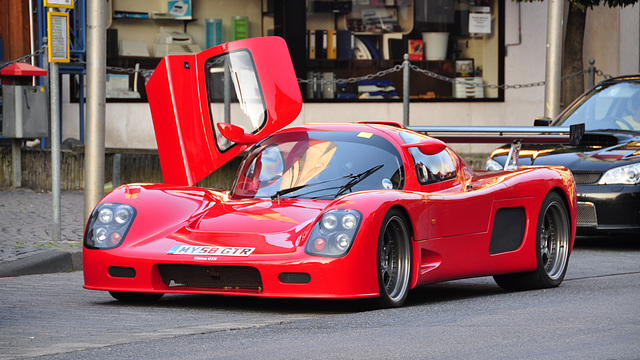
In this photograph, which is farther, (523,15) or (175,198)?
(523,15)

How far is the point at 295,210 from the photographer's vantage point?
6859mm

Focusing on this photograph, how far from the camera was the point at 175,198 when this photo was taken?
7.24 metres

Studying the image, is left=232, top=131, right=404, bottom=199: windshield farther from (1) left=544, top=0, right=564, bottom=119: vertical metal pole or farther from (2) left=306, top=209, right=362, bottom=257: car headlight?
(1) left=544, top=0, right=564, bottom=119: vertical metal pole

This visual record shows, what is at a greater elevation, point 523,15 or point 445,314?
point 523,15

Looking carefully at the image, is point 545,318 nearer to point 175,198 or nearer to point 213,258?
point 213,258

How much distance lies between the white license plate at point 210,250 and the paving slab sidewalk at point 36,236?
244cm

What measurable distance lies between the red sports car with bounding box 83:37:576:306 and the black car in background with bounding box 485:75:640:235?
8.03 ft

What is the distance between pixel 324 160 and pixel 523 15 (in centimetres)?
1444

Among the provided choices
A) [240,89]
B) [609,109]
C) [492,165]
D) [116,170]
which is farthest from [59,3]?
[116,170]

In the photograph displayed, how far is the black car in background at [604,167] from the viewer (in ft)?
35.6

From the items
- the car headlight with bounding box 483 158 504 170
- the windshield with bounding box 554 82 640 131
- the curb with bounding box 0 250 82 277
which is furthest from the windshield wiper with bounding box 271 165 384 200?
the windshield with bounding box 554 82 640 131

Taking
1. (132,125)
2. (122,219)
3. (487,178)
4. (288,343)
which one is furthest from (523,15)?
(288,343)

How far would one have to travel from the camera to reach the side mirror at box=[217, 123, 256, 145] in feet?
25.0

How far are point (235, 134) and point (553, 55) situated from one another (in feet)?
28.5
